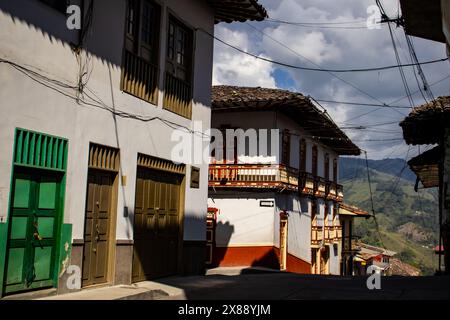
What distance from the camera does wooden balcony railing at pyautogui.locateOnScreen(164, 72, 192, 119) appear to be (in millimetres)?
12039

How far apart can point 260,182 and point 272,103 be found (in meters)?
3.12

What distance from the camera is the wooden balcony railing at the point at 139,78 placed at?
10.4 meters

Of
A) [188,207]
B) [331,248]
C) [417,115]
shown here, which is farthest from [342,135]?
[188,207]

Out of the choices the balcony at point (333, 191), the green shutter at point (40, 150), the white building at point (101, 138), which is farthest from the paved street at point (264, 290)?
the balcony at point (333, 191)

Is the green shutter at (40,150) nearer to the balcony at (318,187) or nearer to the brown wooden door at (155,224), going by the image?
the brown wooden door at (155,224)

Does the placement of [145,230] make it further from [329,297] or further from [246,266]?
[246,266]

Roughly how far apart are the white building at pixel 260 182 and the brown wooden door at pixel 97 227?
11.8 m

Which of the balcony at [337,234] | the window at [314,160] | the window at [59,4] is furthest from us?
the balcony at [337,234]

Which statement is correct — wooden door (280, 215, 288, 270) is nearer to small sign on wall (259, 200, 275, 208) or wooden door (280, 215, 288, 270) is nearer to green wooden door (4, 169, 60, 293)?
small sign on wall (259, 200, 275, 208)

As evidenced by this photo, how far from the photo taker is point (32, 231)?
26.5ft

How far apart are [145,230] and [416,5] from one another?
658cm

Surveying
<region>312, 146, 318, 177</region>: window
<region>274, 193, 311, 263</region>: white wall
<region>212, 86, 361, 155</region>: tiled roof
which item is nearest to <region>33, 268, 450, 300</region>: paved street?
<region>212, 86, 361, 155</region>: tiled roof

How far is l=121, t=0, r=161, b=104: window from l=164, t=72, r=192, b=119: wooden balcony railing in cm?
57

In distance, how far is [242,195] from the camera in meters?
22.2
